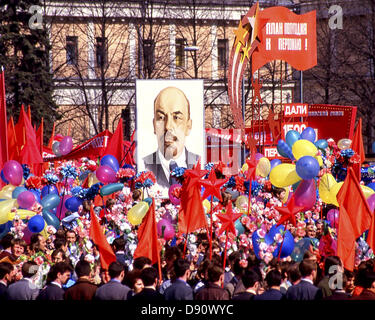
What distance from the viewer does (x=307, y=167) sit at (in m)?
13.0

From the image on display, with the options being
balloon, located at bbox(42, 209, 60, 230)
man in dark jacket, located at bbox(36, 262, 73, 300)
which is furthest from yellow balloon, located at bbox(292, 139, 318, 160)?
man in dark jacket, located at bbox(36, 262, 73, 300)

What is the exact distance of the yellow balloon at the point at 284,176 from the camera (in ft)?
44.8

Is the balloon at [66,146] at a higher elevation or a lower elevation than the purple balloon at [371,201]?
higher

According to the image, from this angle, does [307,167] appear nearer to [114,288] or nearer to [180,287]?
[180,287]

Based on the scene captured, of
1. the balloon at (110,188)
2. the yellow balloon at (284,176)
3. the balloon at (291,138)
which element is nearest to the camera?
the yellow balloon at (284,176)

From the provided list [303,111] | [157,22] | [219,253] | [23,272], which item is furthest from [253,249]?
[157,22]

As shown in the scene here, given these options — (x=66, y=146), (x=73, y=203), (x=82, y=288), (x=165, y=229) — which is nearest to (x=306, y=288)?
(x=82, y=288)

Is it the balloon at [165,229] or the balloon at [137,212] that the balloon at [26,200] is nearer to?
the balloon at [137,212]

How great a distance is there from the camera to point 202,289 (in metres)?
9.02

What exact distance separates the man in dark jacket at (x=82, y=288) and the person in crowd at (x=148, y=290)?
1.78 feet

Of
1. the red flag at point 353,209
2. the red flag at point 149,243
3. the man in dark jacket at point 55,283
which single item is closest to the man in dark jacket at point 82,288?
the man in dark jacket at point 55,283

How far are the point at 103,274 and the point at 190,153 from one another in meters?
7.22

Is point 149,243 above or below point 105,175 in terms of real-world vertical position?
below

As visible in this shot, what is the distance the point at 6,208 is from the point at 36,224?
1341 mm
